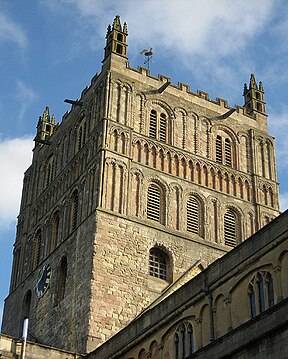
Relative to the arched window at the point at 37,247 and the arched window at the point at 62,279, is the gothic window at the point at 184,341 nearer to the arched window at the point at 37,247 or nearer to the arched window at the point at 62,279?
the arched window at the point at 62,279

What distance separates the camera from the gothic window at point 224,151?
→ 4425 centimetres

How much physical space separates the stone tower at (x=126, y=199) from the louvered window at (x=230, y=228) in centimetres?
8

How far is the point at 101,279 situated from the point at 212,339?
1206cm

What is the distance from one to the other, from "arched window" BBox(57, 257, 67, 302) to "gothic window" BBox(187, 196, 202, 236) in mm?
→ 6765

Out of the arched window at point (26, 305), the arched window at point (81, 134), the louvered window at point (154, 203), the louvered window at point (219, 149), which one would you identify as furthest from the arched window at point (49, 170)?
the louvered window at point (219, 149)

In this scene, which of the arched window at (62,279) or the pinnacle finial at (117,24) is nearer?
the arched window at (62,279)

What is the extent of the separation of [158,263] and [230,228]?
570cm

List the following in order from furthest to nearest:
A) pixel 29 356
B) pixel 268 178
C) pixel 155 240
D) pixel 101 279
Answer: pixel 268 178
pixel 155 240
pixel 101 279
pixel 29 356

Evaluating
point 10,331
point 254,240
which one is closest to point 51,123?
point 10,331

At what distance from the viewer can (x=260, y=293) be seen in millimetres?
22328

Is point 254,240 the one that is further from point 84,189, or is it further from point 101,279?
point 84,189

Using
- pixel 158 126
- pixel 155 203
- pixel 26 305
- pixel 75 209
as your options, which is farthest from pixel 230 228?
pixel 26 305

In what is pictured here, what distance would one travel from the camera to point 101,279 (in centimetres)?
3491

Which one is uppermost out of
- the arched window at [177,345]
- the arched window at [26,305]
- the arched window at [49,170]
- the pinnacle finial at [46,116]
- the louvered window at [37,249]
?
the pinnacle finial at [46,116]
